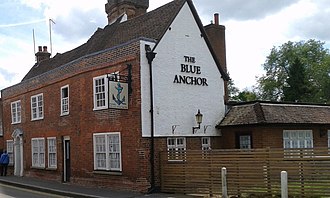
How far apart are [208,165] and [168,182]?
6.95 ft

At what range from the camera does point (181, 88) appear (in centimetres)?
1934

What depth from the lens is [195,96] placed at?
787 inches

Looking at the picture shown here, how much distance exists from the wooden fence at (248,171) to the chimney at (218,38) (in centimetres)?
882

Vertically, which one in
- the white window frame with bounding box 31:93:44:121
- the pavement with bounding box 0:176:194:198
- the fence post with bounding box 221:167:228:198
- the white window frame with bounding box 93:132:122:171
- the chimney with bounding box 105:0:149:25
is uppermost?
the chimney with bounding box 105:0:149:25

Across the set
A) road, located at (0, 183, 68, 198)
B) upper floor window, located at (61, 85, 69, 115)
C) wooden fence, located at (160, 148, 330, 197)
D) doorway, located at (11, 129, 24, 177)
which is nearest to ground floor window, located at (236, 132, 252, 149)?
wooden fence, located at (160, 148, 330, 197)

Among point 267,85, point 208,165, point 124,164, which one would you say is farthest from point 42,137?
point 267,85

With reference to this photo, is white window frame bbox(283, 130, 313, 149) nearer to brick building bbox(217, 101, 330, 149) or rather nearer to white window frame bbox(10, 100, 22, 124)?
brick building bbox(217, 101, 330, 149)

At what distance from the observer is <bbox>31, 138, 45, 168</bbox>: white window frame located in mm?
25231

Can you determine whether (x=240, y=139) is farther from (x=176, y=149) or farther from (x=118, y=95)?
(x=118, y=95)

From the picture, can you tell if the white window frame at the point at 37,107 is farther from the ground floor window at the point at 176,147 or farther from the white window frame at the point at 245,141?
the white window frame at the point at 245,141

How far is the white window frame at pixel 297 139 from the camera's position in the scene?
66.8ft

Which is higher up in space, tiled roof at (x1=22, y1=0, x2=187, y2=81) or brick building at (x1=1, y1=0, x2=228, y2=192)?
tiled roof at (x1=22, y1=0, x2=187, y2=81)

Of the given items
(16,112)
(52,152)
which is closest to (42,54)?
(16,112)

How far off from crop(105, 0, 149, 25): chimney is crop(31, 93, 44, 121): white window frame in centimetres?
708
